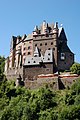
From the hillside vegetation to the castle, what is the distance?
7.28 metres

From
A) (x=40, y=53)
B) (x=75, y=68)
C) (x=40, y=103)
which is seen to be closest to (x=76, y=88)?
(x=40, y=103)

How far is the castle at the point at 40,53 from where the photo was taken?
87125 mm

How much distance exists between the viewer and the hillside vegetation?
221 feet

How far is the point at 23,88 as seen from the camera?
271ft

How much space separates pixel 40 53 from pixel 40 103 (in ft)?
69.3

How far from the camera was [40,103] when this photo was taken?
236 feet

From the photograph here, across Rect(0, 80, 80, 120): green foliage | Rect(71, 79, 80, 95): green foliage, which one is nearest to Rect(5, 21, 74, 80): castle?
Rect(0, 80, 80, 120): green foliage

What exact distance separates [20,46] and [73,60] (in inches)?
527

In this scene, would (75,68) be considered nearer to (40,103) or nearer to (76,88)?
(76,88)

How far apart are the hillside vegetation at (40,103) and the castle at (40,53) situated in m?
7.28

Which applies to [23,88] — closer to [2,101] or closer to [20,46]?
[2,101]

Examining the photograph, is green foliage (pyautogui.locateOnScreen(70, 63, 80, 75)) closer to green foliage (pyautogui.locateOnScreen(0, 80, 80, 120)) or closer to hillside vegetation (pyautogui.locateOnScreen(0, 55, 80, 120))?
hillside vegetation (pyautogui.locateOnScreen(0, 55, 80, 120))

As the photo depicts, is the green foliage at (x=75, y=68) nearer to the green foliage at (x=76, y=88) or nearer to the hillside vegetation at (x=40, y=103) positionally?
the hillside vegetation at (x=40, y=103)

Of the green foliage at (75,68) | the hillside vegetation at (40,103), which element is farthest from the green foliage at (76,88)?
the green foliage at (75,68)
